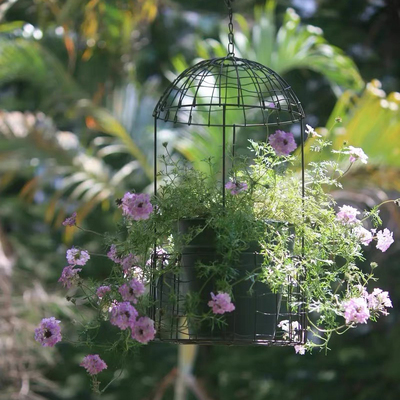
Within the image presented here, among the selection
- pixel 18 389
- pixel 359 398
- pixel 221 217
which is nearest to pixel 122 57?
pixel 18 389

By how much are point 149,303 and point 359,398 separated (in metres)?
5.61

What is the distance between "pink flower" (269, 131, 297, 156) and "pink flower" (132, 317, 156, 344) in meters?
0.61

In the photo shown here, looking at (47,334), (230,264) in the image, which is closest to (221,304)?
(230,264)

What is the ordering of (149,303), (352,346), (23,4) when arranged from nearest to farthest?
1. (149,303)
2. (352,346)
3. (23,4)

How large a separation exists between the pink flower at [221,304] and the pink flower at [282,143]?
1.58 feet

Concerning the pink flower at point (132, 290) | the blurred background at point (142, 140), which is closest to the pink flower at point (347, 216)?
the pink flower at point (132, 290)

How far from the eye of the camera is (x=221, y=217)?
2.46 m

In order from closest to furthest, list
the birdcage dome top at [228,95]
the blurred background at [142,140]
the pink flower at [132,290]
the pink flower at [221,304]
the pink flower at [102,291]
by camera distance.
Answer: the pink flower at [221,304]
the pink flower at [132,290]
the pink flower at [102,291]
the birdcage dome top at [228,95]
the blurred background at [142,140]

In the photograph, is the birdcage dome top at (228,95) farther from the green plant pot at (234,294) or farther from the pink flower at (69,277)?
the pink flower at (69,277)

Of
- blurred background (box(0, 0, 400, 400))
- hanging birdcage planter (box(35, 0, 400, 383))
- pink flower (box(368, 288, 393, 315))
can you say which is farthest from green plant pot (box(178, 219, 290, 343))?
blurred background (box(0, 0, 400, 400))

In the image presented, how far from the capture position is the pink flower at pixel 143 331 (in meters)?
2.28

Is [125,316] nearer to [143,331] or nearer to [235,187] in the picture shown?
[143,331]

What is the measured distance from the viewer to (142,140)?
20.0 feet

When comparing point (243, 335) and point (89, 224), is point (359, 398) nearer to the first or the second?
point (89, 224)
